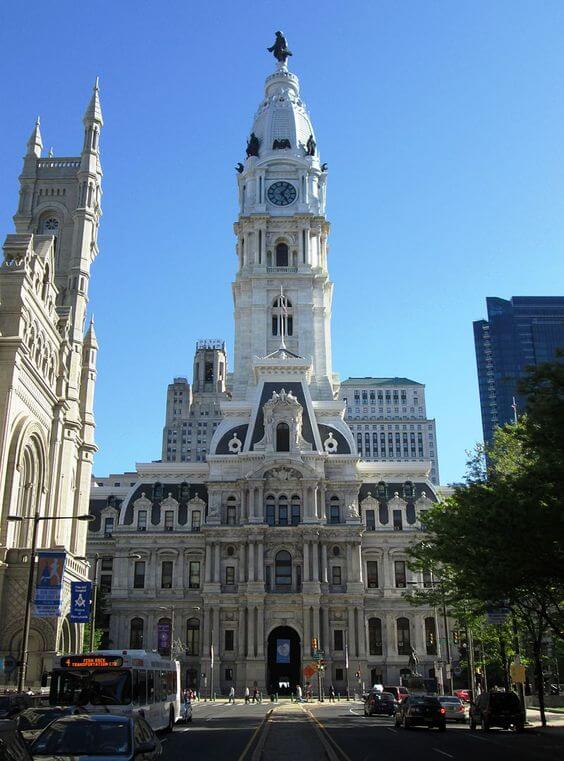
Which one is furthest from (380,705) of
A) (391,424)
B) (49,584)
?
(391,424)

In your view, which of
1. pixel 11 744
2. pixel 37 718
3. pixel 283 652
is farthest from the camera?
pixel 283 652

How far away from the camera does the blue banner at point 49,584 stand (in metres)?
40.0

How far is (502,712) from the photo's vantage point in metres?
36.5

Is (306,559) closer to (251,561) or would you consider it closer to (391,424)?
(251,561)

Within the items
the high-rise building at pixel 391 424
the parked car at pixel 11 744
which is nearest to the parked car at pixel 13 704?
the parked car at pixel 11 744

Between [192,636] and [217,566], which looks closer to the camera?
[217,566]

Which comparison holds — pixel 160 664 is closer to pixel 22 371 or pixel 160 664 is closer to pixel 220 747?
pixel 220 747

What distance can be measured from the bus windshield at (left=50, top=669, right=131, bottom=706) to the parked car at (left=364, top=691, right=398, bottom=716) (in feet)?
86.6

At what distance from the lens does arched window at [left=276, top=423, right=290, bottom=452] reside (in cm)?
8631

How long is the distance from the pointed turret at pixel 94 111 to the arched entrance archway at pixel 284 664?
51475 millimetres

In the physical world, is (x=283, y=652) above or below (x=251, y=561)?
below

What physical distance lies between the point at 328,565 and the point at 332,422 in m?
17.3

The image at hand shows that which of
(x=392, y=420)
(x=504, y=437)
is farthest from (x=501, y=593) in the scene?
(x=392, y=420)

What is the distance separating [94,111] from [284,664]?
56.0m
